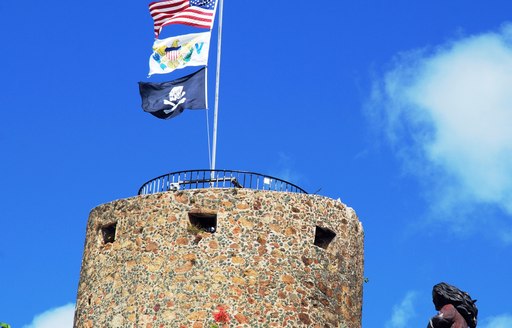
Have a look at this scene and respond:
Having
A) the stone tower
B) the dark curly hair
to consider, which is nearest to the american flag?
the stone tower

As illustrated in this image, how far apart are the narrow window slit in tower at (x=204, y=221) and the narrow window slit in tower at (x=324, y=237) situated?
8.14 feet

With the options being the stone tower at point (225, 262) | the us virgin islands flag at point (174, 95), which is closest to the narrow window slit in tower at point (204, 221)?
the stone tower at point (225, 262)

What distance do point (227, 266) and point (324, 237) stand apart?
9.19ft

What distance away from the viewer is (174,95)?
89.9 ft

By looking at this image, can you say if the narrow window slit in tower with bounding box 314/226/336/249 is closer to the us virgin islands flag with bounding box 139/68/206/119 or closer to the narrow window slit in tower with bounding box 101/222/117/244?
the us virgin islands flag with bounding box 139/68/206/119

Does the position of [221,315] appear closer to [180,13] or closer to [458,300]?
→ [180,13]

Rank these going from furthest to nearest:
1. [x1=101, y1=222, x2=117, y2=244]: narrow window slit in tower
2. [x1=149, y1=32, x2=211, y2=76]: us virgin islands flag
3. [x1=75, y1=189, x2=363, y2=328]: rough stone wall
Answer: [x1=149, y1=32, x2=211, y2=76]: us virgin islands flag
[x1=101, y1=222, x2=117, y2=244]: narrow window slit in tower
[x1=75, y1=189, x2=363, y2=328]: rough stone wall

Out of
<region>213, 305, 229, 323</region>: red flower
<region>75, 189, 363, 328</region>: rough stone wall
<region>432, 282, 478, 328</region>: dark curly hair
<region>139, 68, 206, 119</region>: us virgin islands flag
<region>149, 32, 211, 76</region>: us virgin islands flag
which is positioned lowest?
<region>432, 282, 478, 328</region>: dark curly hair

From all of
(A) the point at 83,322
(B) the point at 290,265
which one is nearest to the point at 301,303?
(B) the point at 290,265

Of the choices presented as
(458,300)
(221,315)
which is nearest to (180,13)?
(221,315)

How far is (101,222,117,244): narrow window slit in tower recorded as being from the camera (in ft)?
87.2

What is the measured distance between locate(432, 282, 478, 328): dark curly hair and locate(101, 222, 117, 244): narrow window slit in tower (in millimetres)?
14520

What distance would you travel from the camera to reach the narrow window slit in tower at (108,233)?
26578mm

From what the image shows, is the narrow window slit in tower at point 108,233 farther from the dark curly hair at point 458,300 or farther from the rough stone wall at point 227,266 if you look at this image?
the dark curly hair at point 458,300
